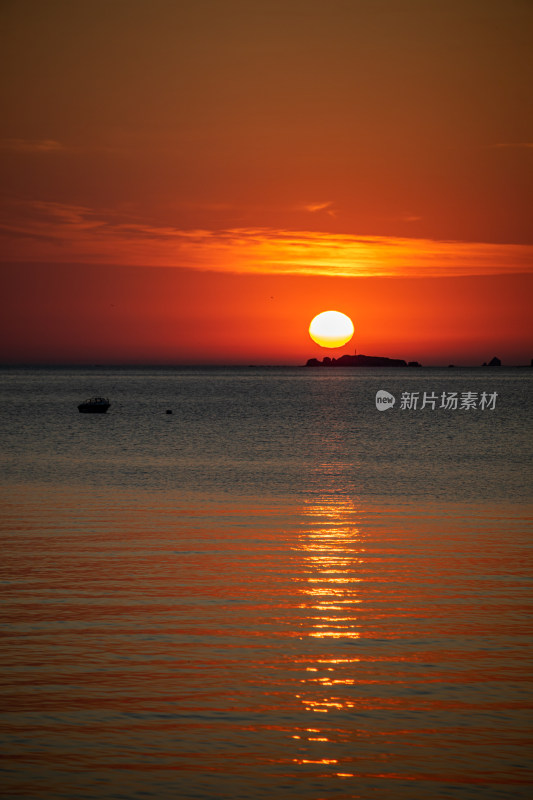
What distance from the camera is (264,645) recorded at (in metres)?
16.9

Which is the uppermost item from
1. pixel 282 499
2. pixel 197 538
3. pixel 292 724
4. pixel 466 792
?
pixel 282 499

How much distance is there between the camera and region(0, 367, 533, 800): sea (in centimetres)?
1176

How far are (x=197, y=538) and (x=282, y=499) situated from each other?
34.7 ft

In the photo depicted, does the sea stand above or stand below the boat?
below

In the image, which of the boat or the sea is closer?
the sea

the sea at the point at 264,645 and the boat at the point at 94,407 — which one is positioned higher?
the boat at the point at 94,407

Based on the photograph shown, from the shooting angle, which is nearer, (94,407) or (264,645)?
(264,645)

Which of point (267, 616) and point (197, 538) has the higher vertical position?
point (197, 538)

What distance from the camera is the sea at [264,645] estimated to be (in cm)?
1176

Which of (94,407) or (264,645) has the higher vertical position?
(94,407)

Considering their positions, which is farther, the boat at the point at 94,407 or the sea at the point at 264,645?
the boat at the point at 94,407

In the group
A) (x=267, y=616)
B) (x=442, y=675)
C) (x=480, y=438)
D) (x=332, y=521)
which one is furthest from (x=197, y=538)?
(x=480, y=438)

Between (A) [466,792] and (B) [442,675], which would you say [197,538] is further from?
(A) [466,792]

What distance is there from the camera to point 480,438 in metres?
81.9
